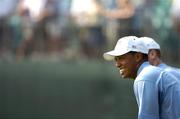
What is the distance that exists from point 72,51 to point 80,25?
0.48 m

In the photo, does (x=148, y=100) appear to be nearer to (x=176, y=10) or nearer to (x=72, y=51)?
(x=176, y=10)

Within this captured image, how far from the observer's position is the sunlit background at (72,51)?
1286 centimetres

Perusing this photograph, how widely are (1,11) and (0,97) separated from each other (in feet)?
6.17

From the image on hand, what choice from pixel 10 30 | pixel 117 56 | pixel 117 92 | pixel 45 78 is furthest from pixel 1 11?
pixel 117 56

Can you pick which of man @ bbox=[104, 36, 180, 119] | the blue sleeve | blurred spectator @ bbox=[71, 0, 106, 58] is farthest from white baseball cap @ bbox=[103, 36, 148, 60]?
blurred spectator @ bbox=[71, 0, 106, 58]

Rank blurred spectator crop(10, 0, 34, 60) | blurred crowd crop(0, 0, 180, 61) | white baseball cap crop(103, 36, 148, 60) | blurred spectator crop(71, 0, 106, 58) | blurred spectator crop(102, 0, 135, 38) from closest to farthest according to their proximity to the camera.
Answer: white baseball cap crop(103, 36, 148, 60) → blurred spectator crop(102, 0, 135, 38) → blurred crowd crop(0, 0, 180, 61) → blurred spectator crop(71, 0, 106, 58) → blurred spectator crop(10, 0, 34, 60)

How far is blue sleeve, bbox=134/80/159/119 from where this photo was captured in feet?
19.2

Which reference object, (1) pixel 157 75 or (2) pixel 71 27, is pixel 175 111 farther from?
(2) pixel 71 27

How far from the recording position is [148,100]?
5.86m

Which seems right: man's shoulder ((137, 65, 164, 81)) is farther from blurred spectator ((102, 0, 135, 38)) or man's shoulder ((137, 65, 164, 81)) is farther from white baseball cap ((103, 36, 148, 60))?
blurred spectator ((102, 0, 135, 38))

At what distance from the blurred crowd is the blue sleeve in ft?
21.5

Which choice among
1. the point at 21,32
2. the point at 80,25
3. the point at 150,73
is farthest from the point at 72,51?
the point at 150,73

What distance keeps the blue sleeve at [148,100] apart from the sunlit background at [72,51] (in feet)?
21.4

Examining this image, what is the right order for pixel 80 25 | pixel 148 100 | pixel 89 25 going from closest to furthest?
pixel 148 100 < pixel 89 25 < pixel 80 25
